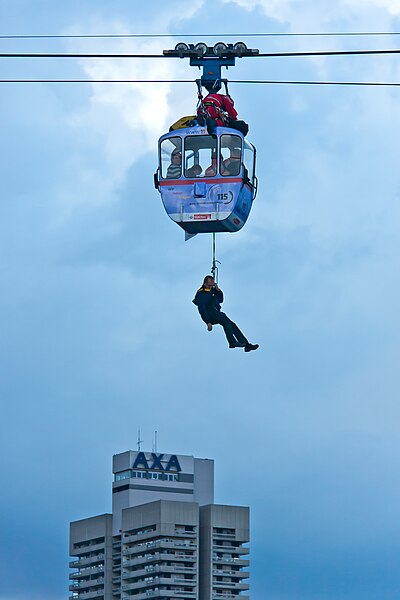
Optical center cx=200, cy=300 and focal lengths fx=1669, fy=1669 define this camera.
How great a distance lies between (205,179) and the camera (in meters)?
50.5

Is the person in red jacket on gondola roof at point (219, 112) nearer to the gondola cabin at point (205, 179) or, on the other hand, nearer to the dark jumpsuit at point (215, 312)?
the gondola cabin at point (205, 179)

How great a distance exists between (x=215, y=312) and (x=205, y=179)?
13.3ft

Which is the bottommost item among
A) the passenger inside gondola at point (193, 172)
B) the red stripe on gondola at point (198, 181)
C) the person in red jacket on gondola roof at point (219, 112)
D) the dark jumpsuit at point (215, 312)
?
the dark jumpsuit at point (215, 312)

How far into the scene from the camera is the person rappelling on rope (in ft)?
166

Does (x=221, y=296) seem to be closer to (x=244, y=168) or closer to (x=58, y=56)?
(x=244, y=168)

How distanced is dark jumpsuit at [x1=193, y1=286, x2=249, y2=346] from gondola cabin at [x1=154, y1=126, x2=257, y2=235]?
6.28ft

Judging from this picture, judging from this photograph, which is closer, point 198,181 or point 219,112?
point 198,181

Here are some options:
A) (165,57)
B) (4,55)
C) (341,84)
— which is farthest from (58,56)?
(341,84)

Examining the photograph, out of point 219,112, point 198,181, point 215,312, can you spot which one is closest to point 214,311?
point 215,312

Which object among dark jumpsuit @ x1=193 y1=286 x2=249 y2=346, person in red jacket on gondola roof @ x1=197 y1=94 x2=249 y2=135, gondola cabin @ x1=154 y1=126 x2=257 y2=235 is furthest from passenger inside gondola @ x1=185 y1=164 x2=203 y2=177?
dark jumpsuit @ x1=193 y1=286 x2=249 y2=346

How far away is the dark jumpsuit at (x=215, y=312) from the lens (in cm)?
5059

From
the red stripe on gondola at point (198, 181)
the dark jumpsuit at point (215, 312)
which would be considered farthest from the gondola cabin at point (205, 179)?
the dark jumpsuit at point (215, 312)

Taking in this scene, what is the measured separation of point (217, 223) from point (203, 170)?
1.81 metres

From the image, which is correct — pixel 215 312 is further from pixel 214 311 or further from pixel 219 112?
pixel 219 112
